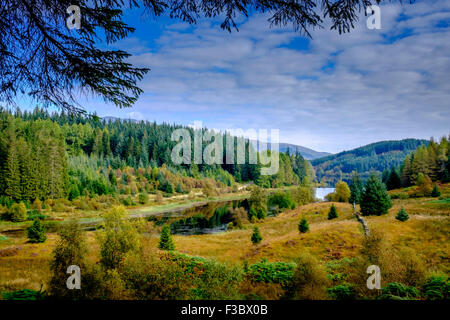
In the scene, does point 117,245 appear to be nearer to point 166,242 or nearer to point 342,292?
point 166,242

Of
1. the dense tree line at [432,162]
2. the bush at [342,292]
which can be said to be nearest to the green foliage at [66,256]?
the bush at [342,292]

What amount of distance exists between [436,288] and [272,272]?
4.11 meters

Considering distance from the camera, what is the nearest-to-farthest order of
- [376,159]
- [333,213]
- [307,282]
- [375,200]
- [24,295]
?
[24,295], [307,282], [375,200], [333,213], [376,159]

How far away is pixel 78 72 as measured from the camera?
4566 millimetres

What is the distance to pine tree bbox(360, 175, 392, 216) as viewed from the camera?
1250cm

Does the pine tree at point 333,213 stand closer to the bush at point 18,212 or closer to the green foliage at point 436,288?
the green foliage at point 436,288

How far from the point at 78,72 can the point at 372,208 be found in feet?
48.8

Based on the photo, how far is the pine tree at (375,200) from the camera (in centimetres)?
1250

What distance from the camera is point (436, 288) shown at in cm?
521

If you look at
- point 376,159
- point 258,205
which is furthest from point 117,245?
point 376,159

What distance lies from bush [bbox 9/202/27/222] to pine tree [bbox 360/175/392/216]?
20.1m

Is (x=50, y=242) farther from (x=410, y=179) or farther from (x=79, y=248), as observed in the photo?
(x=410, y=179)

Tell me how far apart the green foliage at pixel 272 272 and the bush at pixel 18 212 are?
44.5ft
